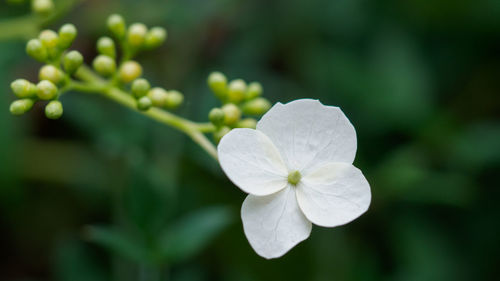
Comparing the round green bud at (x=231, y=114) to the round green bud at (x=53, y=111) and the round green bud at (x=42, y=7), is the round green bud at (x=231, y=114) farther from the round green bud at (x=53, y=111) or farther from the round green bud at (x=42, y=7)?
the round green bud at (x=42, y=7)

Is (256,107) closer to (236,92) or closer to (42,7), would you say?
(236,92)

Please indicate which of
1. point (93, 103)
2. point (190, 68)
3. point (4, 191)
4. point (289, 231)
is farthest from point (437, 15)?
point (4, 191)

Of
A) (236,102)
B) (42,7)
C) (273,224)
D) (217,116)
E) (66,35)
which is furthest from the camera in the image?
(42,7)

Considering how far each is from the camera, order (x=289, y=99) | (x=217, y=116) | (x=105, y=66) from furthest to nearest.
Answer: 1. (x=289, y=99)
2. (x=105, y=66)
3. (x=217, y=116)

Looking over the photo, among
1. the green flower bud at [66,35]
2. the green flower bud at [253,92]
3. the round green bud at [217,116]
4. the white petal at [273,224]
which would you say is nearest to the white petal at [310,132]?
the white petal at [273,224]

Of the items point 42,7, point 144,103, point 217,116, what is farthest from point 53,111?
point 42,7
